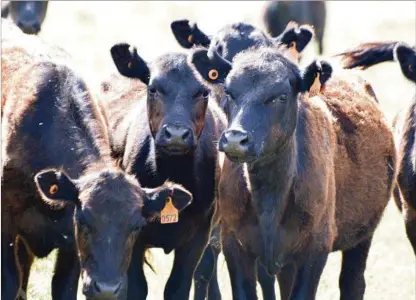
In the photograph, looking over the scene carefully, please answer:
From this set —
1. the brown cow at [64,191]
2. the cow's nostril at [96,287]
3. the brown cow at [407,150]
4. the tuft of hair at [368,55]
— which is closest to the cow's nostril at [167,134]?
the brown cow at [64,191]

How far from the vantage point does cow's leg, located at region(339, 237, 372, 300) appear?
10.8m

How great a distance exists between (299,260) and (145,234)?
1106 millimetres

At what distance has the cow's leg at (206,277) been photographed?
11.0 m

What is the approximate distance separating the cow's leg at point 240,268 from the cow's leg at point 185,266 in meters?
0.37

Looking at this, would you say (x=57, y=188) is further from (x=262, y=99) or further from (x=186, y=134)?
(x=262, y=99)

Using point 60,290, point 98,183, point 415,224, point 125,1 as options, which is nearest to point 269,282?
point 415,224

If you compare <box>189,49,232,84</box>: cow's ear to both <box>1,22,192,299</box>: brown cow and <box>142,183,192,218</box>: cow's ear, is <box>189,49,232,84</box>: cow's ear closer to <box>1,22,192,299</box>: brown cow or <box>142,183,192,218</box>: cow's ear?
<box>1,22,192,299</box>: brown cow

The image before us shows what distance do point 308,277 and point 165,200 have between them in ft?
4.35

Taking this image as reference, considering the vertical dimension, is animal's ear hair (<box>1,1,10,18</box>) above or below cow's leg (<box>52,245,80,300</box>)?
below

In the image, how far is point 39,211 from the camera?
9.11 meters

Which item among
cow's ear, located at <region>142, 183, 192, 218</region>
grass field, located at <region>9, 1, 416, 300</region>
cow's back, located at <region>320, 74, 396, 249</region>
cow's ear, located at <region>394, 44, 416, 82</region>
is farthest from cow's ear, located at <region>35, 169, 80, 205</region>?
cow's ear, located at <region>394, 44, 416, 82</region>

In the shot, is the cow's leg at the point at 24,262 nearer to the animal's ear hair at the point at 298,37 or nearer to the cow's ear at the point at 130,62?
the cow's ear at the point at 130,62

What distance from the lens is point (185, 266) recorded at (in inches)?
377

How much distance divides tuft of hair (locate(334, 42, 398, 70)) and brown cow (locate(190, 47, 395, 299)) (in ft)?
6.92
